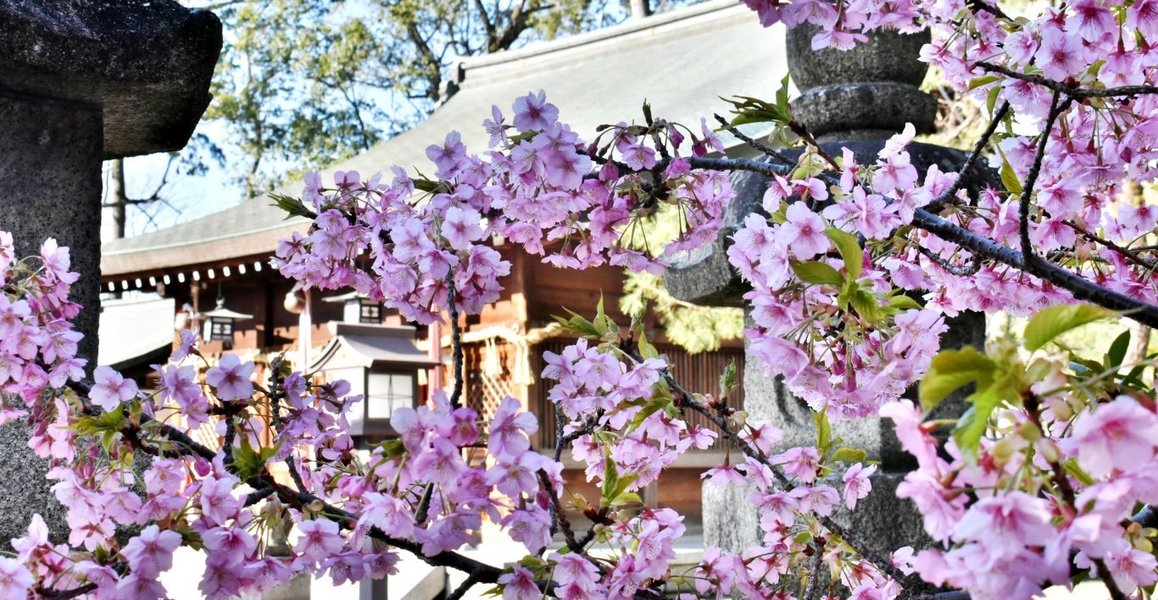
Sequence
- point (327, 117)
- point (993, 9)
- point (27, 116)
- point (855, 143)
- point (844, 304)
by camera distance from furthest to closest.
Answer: point (327, 117), point (855, 143), point (27, 116), point (993, 9), point (844, 304)

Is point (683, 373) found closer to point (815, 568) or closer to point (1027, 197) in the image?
point (815, 568)

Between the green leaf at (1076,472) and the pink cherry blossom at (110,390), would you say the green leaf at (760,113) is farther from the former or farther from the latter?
the pink cherry blossom at (110,390)

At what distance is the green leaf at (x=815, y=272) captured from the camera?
100cm

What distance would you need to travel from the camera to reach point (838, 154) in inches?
105

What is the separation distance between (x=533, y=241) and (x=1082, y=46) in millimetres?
741

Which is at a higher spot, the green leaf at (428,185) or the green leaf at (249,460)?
the green leaf at (428,185)

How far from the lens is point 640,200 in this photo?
1397mm

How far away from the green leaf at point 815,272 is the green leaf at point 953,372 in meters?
0.37

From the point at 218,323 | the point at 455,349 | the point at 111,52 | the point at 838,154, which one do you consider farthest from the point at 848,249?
the point at 218,323

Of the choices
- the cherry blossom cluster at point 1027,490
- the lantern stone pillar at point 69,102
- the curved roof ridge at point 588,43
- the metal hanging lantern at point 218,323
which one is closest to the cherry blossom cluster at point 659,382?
the cherry blossom cluster at point 1027,490

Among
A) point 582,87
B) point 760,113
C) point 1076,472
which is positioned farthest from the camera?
point 582,87

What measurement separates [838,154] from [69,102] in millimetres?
1733

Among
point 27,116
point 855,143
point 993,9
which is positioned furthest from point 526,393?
point 993,9

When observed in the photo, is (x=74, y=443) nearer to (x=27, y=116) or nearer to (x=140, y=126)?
(x=27, y=116)
